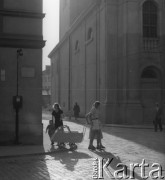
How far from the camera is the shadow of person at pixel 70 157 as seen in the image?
422 inches

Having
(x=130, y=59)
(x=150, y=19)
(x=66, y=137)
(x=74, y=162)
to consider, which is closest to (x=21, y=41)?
(x=66, y=137)

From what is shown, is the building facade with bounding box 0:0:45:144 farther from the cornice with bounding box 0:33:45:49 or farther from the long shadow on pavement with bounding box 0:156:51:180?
the long shadow on pavement with bounding box 0:156:51:180

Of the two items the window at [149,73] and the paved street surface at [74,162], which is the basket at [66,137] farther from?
the window at [149,73]

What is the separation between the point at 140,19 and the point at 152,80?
4.76 metres

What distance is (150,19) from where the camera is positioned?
98.9 feet

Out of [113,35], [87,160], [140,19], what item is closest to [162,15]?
[140,19]

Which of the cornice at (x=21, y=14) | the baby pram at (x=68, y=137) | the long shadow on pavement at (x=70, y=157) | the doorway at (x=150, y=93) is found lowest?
the long shadow on pavement at (x=70, y=157)

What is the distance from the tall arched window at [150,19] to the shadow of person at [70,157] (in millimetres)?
18638

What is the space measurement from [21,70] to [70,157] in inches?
180

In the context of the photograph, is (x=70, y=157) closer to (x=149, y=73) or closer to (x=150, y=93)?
(x=150, y=93)

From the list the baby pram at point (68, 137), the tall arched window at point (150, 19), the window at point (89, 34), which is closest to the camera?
the baby pram at point (68, 137)

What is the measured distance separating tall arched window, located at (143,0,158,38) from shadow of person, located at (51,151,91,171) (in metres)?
18.6

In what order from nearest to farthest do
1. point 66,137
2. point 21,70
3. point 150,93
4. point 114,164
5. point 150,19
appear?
point 114,164 → point 66,137 → point 21,70 → point 150,93 → point 150,19

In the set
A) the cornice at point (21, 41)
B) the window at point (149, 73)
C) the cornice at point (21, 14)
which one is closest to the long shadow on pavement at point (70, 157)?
the cornice at point (21, 41)
